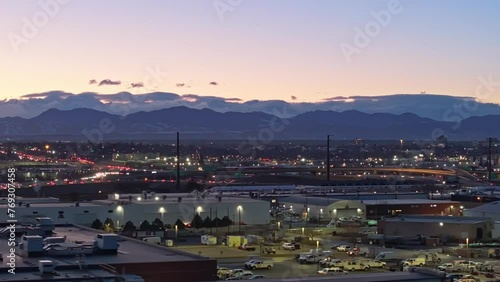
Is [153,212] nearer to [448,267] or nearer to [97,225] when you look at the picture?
[97,225]

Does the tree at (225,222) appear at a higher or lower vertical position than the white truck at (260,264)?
higher

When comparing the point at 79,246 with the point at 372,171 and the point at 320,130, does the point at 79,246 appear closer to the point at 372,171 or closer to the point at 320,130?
the point at 372,171

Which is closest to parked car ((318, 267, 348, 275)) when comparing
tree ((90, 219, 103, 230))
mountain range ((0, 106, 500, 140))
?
tree ((90, 219, 103, 230))

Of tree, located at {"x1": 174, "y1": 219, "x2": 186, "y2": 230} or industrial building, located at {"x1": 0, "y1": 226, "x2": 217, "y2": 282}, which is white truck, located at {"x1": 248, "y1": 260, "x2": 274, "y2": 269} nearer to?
industrial building, located at {"x1": 0, "y1": 226, "x2": 217, "y2": 282}

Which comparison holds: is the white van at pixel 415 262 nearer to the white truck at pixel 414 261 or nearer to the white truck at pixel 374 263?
the white truck at pixel 414 261

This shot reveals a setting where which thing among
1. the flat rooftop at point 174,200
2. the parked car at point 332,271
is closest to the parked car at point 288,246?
the parked car at point 332,271

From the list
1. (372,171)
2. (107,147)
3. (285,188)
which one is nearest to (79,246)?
(285,188)
